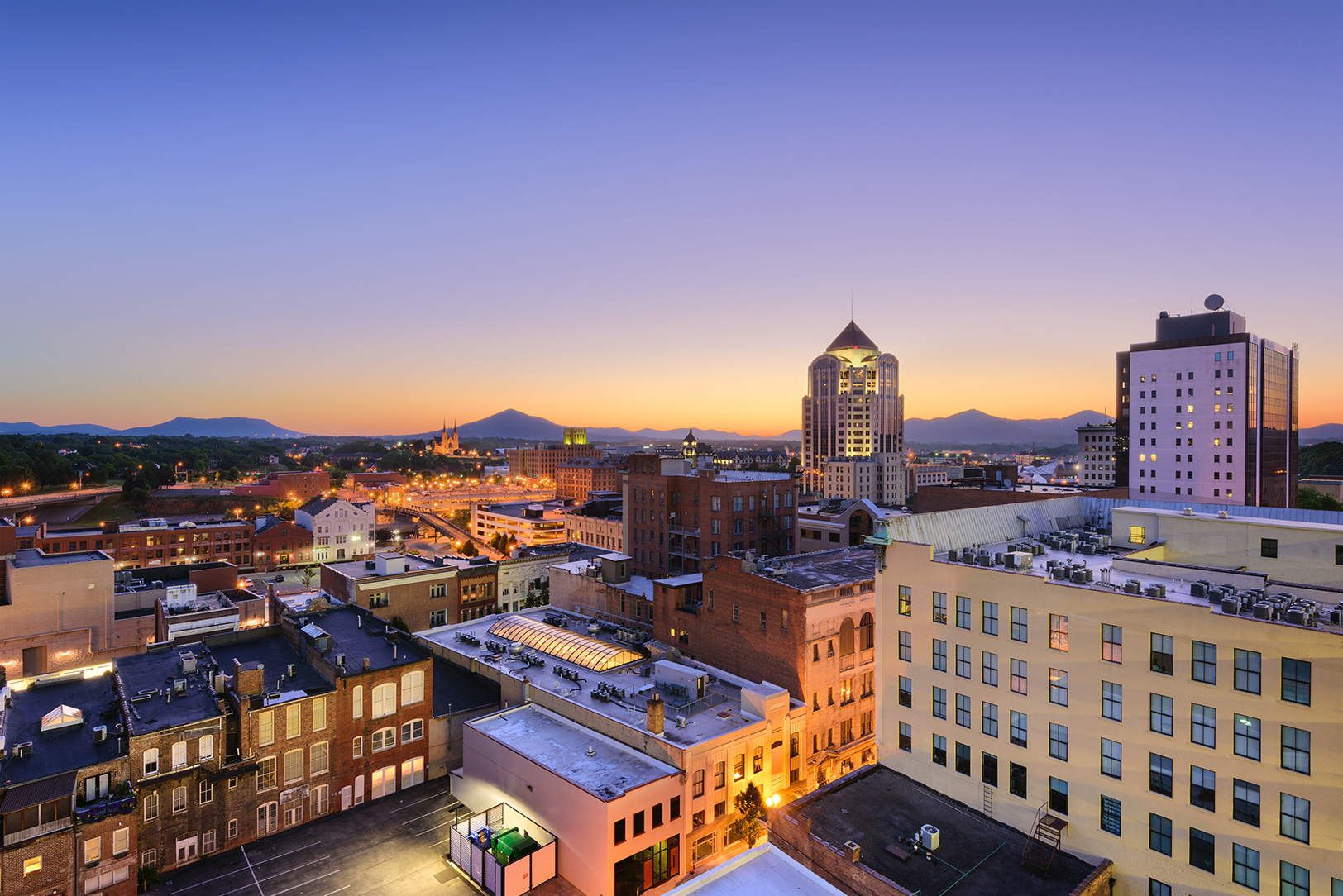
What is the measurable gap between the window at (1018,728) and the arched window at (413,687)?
3673cm

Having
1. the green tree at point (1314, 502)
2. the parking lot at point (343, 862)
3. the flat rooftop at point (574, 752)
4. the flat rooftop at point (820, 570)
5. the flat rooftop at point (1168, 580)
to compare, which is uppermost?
the flat rooftop at point (1168, 580)

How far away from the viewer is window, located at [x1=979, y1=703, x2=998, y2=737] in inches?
1235

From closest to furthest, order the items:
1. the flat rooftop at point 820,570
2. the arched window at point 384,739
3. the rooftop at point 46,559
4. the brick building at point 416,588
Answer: the arched window at point 384,739 → the flat rooftop at point 820,570 → the rooftop at point 46,559 → the brick building at point 416,588

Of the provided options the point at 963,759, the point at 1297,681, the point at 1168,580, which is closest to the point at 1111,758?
the point at 963,759

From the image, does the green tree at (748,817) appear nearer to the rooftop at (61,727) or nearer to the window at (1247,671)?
the window at (1247,671)

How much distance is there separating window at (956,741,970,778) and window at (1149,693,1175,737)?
30.2 feet

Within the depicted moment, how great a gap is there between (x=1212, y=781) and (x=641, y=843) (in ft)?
84.4

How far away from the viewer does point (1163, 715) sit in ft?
83.7

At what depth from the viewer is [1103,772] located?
89.4ft

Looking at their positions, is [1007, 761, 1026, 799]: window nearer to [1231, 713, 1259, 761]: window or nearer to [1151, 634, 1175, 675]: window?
[1151, 634, 1175, 675]: window

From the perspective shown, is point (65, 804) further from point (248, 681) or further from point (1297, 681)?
point (1297, 681)

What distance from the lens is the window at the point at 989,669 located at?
102ft

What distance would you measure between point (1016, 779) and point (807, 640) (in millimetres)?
16037

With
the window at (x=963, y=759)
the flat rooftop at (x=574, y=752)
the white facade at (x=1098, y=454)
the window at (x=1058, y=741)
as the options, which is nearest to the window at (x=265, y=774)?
the flat rooftop at (x=574, y=752)
